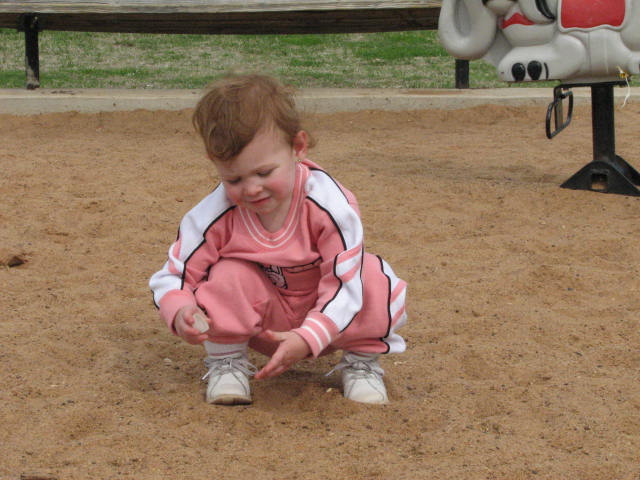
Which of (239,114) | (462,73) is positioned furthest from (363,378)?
(462,73)

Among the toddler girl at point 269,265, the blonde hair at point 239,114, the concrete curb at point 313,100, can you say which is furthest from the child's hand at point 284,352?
the concrete curb at point 313,100

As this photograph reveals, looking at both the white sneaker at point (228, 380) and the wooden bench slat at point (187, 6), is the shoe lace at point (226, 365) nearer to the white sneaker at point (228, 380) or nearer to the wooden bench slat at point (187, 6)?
the white sneaker at point (228, 380)

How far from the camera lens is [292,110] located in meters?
2.32

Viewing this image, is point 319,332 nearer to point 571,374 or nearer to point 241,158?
point 241,158

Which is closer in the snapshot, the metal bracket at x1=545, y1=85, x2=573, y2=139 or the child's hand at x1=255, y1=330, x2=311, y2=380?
the child's hand at x1=255, y1=330, x2=311, y2=380

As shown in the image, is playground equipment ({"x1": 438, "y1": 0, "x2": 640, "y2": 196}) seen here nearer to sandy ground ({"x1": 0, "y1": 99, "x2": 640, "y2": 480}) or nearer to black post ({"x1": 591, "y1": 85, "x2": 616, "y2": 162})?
black post ({"x1": 591, "y1": 85, "x2": 616, "y2": 162})

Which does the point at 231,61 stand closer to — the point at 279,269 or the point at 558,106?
the point at 558,106

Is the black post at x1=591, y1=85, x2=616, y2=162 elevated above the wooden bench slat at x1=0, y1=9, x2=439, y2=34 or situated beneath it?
situated beneath

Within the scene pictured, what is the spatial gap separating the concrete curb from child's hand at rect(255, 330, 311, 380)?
4.41m

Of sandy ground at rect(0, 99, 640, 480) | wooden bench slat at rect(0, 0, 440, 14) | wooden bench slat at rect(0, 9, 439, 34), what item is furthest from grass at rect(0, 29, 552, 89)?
sandy ground at rect(0, 99, 640, 480)

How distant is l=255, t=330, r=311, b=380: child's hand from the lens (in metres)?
2.18

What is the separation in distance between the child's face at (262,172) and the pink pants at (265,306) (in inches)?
7.5

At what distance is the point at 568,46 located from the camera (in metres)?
4.19

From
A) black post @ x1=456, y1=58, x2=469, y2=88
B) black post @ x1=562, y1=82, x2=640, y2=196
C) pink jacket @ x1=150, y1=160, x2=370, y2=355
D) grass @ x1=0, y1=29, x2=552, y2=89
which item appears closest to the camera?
pink jacket @ x1=150, y1=160, x2=370, y2=355
